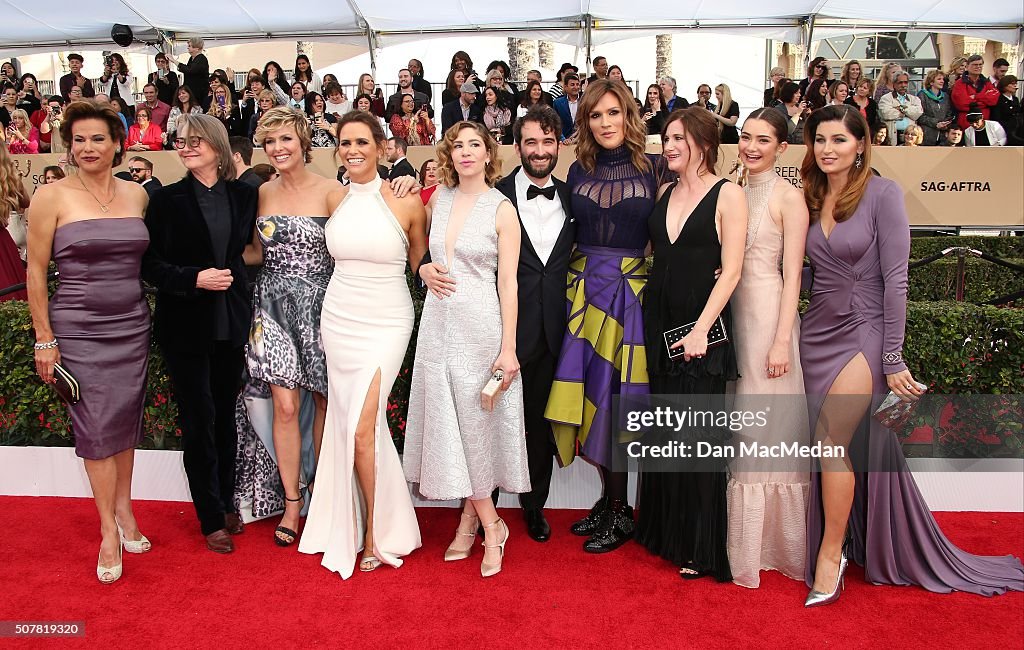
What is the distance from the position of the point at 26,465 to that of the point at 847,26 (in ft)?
42.4

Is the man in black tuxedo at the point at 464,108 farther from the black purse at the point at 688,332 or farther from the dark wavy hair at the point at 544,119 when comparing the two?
the black purse at the point at 688,332

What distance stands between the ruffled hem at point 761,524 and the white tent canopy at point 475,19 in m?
10.6

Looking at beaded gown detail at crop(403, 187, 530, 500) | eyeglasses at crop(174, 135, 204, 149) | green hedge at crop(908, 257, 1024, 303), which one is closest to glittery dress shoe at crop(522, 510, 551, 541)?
beaded gown detail at crop(403, 187, 530, 500)

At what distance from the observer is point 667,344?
3418mm

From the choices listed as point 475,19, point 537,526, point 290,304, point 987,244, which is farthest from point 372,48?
point 537,526

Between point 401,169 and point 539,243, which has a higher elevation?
point 401,169

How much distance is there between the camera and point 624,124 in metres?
3.51

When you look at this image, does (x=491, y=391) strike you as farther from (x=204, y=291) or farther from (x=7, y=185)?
(x=7, y=185)

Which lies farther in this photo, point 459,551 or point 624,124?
point 459,551

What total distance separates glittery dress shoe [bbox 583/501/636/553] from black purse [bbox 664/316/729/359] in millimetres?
891

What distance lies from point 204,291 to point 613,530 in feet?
7.40

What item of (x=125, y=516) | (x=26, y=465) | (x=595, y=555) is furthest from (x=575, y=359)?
(x=26, y=465)

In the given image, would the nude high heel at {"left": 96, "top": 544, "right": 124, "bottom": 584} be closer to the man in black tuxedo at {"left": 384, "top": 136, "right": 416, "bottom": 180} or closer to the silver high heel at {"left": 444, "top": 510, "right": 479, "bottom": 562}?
the silver high heel at {"left": 444, "top": 510, "right": 479, "bottom": 562}

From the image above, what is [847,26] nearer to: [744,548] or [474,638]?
[744,548]
